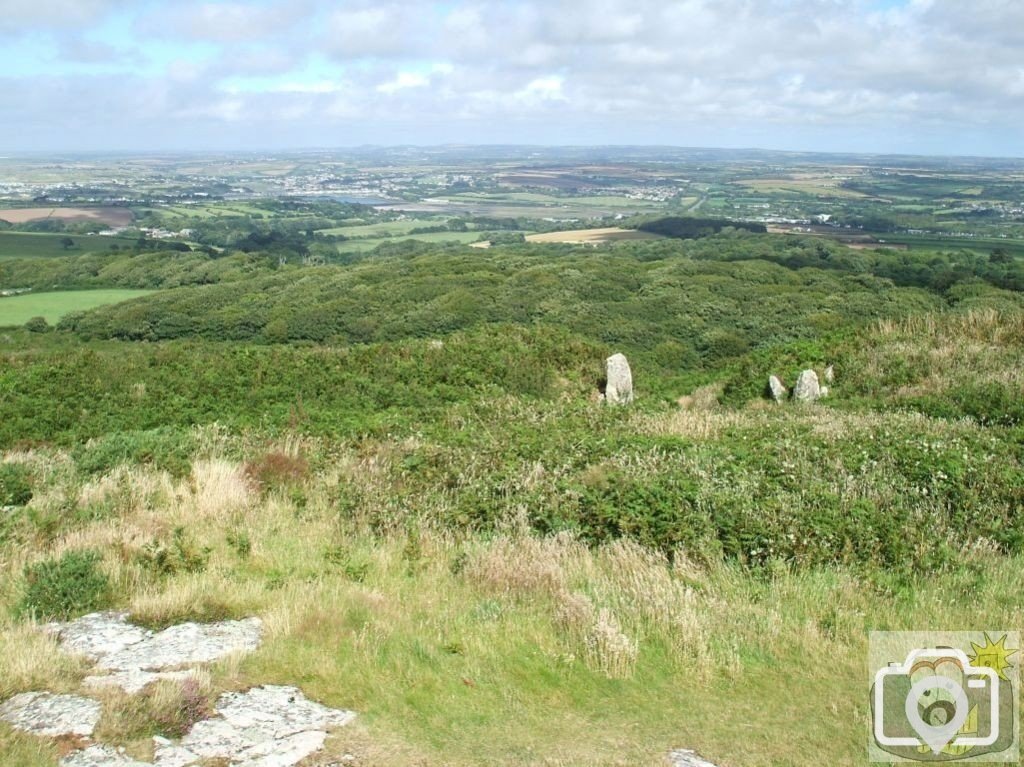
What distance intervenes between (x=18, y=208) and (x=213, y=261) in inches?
2441

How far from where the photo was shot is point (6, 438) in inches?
456

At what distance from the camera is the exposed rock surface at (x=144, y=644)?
4.35 meters

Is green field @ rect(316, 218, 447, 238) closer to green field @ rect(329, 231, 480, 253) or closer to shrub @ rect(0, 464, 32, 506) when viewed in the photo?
green field @ rect(329, 231, 480, 253)

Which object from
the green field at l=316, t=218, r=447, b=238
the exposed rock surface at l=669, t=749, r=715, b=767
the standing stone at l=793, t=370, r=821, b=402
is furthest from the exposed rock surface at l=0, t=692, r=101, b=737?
the green field at l=316, t=218, r=447, b=238

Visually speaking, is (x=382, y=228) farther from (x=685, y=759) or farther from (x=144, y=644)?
(x=685, y=759)

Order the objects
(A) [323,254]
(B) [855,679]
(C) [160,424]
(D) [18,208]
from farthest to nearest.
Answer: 1. (D) [18,208]
2. (A) [323,254]
3. (C) [160,424]
4. (B) [855,679]

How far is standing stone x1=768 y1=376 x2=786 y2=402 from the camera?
47.2 feet

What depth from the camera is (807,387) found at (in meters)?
13.9

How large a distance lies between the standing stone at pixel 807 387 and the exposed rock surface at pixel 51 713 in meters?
12.4

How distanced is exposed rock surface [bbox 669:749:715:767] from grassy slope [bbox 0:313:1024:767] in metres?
0.09

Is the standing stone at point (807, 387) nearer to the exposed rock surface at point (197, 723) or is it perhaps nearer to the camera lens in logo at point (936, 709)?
the camera lens in logo at point (936, 709)

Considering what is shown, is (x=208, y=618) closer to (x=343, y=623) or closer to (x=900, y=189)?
(x=343, y=623)

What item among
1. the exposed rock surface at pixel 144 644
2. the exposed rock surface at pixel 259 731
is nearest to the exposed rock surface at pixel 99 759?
the exposed rock surface at pixel 259 731

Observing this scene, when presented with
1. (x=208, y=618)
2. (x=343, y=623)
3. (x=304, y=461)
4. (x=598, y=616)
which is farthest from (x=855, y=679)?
(x=304, y=461)
